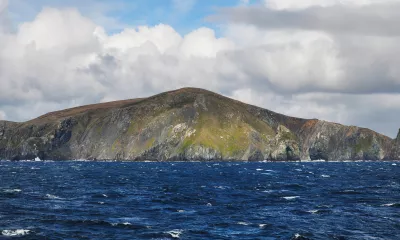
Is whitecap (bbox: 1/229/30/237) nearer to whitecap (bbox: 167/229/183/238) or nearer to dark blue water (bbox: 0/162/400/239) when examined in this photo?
dark blue water (bbox: 0/162/400/239)

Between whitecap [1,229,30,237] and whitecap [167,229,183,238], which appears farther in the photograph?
whitecap [167,229,183,238]

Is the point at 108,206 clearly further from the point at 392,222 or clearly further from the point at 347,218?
the point at 392,222

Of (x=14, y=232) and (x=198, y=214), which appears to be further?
(x=198, y=214)

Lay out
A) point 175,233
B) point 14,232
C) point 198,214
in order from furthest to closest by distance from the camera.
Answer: point 198,214 → point 175,233 → point 14,232

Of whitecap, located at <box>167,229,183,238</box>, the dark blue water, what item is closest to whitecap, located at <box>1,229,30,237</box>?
the dark blue water

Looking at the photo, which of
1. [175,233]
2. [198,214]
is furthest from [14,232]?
[198,214]

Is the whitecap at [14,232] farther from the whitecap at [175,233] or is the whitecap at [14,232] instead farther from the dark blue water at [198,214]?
the whitecap at [175,233]

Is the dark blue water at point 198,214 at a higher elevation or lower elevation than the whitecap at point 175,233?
higher

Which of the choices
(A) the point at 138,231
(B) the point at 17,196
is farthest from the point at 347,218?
(B) the point at 17,196

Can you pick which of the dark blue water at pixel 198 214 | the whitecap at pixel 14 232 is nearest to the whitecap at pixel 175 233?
the dark blue water at pixel 198 214

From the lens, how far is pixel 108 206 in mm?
A: 67938

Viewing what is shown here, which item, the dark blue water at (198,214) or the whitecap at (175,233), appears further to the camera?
the dark blue water at (198,214)

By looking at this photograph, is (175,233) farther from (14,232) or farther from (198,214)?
(14,232)

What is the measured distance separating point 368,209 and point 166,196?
33.5 m
